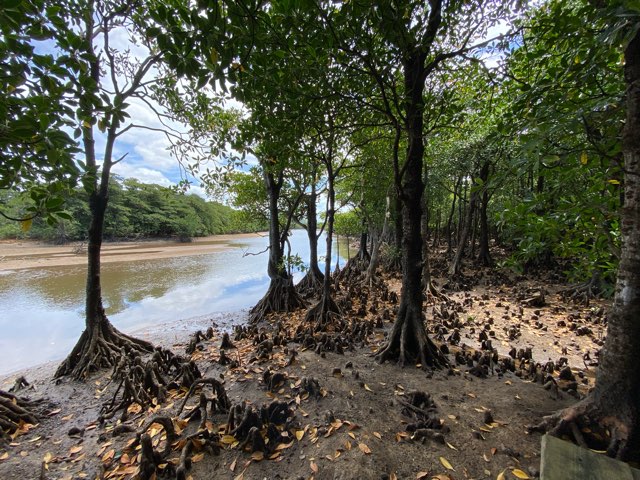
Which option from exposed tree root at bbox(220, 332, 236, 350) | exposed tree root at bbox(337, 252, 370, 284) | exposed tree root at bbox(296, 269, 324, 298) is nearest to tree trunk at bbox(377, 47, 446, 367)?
exposed tree root at bbox(220, 332, 236, 350)

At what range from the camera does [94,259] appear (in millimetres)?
5289

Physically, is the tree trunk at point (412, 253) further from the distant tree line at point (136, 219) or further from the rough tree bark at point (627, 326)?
the distant tree line at point (136, 219)

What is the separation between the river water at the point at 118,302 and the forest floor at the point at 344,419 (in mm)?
2452

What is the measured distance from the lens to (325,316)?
705cm

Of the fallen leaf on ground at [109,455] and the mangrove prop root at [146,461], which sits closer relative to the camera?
the mangrove prop root at [146,461]

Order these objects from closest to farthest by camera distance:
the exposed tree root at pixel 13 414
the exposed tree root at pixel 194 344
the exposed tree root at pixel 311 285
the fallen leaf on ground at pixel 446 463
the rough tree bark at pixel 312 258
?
the fallen leaf on ground at pixel 446 463, the exposed tree root at pixel 13 414, the exposed tree root at pixel 194 344, the rough tree bark at pixel 312 258, the exposed tree root at pixel 311 285

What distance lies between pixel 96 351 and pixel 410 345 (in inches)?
221

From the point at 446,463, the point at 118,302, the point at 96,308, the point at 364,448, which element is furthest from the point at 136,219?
the point at 446,463

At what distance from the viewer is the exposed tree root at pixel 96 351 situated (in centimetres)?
498

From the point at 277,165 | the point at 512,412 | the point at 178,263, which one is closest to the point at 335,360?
the point at 512,412

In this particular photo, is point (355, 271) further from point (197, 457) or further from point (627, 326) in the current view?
point (627, 326)

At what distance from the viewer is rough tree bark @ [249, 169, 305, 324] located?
343 inches

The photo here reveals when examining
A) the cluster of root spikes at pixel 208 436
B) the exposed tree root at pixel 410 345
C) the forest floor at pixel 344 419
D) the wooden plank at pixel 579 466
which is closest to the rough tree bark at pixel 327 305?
the forest floor at pixel 344 419

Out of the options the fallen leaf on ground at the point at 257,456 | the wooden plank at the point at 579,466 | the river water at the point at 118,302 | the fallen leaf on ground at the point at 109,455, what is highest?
the wooden plank at the point at 579,466
